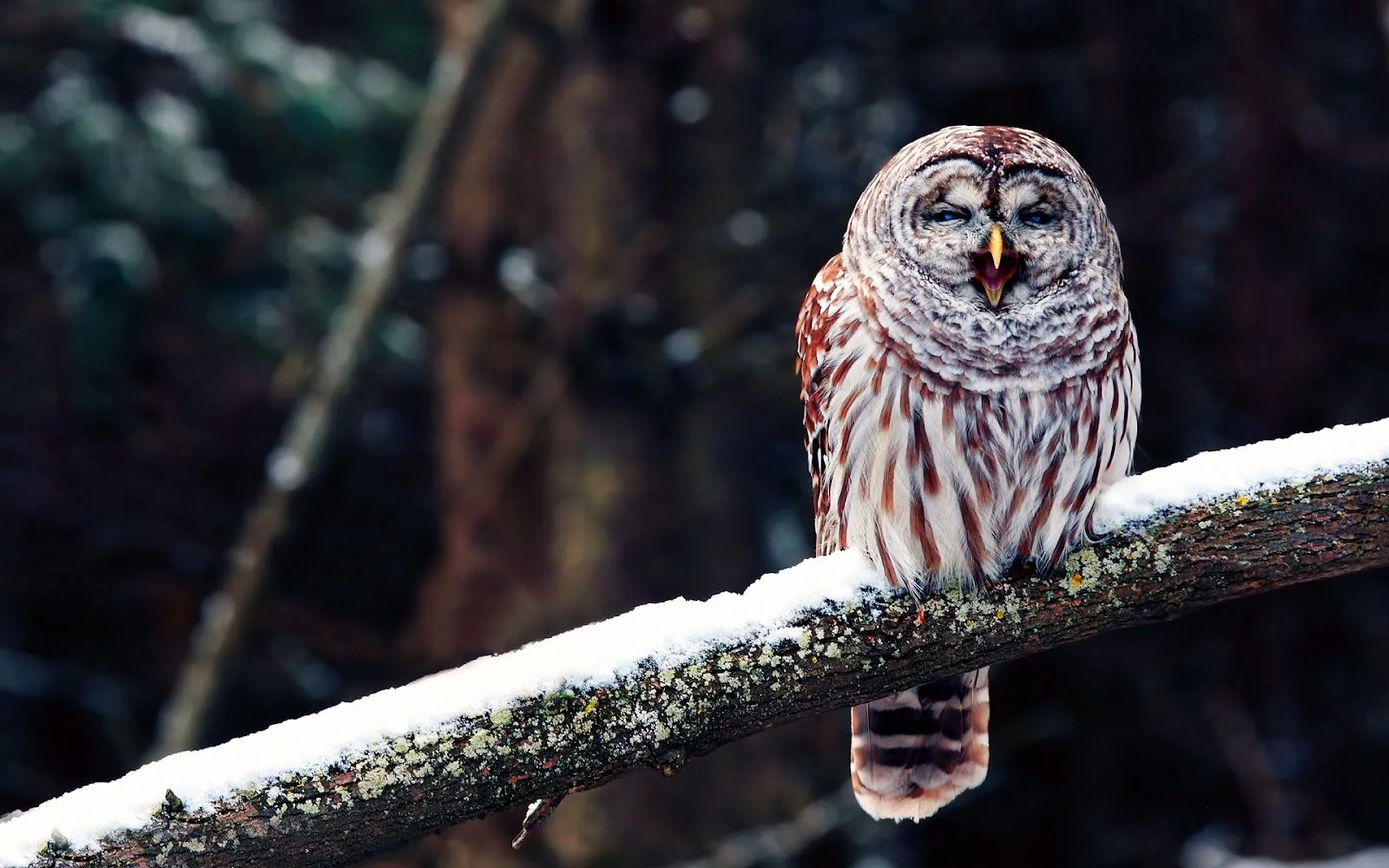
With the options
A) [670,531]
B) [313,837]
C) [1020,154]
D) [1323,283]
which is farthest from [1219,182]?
[313,837]

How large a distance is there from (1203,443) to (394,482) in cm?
516

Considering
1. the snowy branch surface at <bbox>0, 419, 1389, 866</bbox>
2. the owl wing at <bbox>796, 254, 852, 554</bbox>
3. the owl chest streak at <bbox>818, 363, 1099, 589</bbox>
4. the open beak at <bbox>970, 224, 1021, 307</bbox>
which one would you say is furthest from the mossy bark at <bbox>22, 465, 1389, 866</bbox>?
the owl wing at <bbox>796, 254, 852, 554</bbox>

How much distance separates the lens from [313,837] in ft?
8.86

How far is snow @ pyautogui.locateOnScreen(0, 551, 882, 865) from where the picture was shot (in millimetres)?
2637

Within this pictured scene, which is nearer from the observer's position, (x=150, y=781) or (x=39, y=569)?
(x=150, y=781)

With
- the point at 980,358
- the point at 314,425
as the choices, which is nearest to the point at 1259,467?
the point at 980,358

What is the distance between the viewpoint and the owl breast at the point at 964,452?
339 cm

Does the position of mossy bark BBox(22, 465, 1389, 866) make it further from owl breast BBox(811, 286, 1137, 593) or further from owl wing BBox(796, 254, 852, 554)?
owl wing BBox(796, 254, 852, 554)

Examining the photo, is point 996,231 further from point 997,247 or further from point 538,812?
point 538,812

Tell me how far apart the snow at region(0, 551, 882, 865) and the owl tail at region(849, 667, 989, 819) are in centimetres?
89

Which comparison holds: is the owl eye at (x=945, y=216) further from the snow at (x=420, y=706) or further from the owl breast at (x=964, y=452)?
the snow at (x=420, y=706)

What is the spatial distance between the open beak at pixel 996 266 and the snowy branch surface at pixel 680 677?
1.81ft

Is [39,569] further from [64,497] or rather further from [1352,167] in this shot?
[1352,167]

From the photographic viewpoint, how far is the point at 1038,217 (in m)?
3.54
